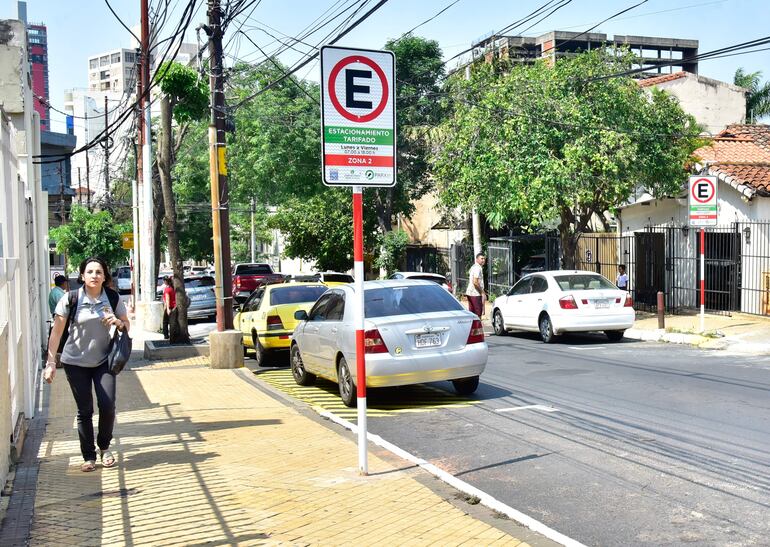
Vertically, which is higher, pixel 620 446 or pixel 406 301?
pixel 406 301

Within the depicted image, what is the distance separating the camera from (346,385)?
11211 millimetres

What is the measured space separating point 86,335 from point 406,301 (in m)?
4.73

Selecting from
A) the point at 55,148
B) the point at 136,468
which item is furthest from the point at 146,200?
the point at 55,148

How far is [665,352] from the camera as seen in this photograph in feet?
51.6

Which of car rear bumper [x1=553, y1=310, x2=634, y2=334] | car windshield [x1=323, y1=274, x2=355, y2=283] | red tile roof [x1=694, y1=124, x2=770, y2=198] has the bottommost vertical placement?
car rear bumper [x1=553, y1=310, x2=634, y2=334]

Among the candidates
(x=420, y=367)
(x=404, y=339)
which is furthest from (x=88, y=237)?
(x=420, y=367)

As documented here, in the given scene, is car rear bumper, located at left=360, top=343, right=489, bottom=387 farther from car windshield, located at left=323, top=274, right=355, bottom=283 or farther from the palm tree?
the palm tree

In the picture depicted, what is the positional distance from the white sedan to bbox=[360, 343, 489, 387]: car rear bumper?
7.05m

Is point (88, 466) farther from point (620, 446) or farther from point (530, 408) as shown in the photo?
point (530, 408)

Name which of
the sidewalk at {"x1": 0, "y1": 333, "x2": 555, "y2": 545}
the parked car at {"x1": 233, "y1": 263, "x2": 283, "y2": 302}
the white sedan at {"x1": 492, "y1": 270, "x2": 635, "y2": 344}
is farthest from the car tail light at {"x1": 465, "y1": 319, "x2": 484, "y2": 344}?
the parked car at {"x1": 233, "y1": 263, "x2": 283, "y2": 302}

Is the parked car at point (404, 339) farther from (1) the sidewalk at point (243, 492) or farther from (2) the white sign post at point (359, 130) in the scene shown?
(2) the white sign post at point (359, 130)

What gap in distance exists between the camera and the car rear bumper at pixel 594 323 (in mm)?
17453

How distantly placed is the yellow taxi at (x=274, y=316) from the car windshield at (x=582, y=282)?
516 cm

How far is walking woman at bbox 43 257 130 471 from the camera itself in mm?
7559
